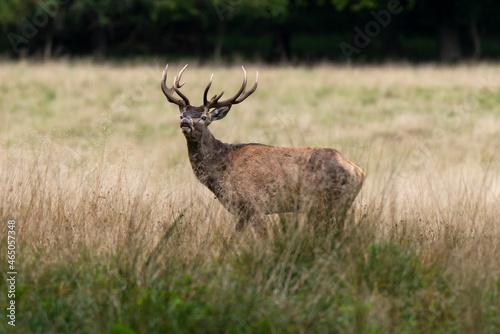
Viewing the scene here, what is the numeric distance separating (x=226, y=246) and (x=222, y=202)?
112 cm

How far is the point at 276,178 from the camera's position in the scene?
6.61 meters

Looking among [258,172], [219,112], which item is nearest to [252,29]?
[219,112]

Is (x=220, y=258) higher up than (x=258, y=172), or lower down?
lower down

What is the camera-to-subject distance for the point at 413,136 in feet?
48.3

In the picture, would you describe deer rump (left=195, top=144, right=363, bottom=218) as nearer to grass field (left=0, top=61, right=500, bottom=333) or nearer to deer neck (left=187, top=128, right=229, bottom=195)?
deer neck (left=187, top=128, right=229, bottom=195)

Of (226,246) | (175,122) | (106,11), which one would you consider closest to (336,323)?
(226,246)

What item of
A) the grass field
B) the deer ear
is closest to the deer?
the deer ear

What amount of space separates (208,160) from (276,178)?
0.72 m

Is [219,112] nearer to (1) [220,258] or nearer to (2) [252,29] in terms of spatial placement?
(1) [220,258]

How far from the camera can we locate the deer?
21.3ft

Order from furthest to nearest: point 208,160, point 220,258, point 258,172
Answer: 1. point 208,160
2. point 258,172
3. point 220,258

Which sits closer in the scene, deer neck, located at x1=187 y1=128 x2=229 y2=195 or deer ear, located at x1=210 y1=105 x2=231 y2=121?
deer neck, located at x1=187 y1=128 x2=229 y2=195

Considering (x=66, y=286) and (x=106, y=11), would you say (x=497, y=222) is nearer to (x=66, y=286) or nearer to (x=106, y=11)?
(x=66, y=286)

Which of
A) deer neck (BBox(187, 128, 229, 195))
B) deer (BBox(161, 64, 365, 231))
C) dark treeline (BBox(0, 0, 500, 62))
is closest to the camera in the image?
deer (BBox(161, 64, 365, 231))
